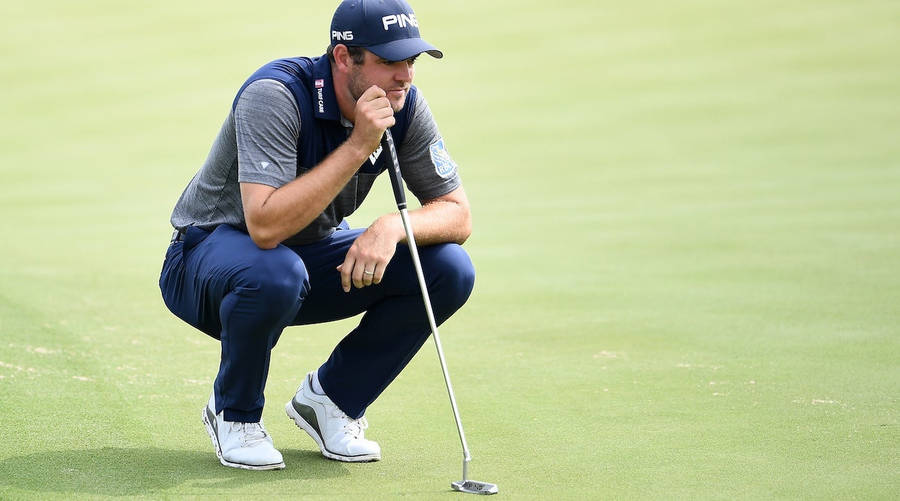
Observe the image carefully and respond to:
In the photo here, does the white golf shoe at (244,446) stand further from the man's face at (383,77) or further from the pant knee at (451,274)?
the man's face at (383,77)

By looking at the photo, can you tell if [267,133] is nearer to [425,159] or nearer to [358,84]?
[358,84]

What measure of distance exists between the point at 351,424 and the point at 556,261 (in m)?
4.37

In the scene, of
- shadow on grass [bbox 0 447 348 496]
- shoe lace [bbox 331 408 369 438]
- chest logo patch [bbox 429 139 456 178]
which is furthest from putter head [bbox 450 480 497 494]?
chest logo patch [bbox 429 139 456 178]

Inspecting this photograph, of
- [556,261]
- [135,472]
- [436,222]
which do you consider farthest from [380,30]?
[556,261]

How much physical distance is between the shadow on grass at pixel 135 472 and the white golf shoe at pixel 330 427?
0.05 m

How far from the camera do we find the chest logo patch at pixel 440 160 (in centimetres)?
378

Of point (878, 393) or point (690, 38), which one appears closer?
point (878, 393)

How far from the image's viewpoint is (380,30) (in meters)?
3.43

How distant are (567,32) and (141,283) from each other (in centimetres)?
1370

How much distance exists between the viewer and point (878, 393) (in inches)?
174

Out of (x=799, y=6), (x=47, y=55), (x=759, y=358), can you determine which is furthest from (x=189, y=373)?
(x=799, y=6)

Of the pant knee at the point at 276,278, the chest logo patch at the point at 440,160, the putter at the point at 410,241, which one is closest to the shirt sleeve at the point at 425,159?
the chest logo patch at the point at 440,160

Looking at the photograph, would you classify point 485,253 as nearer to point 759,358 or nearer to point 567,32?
point 759,358

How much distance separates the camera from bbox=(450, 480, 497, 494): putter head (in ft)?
10.5
